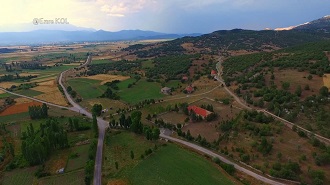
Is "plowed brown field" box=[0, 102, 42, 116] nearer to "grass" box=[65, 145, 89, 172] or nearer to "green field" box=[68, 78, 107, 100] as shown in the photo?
"green field" box=[68, 78, 107, 100]

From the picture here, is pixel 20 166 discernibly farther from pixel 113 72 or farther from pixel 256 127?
pixel 113 72

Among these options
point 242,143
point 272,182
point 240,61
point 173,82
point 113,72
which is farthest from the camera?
point 113,72

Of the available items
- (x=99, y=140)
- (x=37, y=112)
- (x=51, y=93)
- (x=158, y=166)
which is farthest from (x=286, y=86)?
(x=51, y=93)

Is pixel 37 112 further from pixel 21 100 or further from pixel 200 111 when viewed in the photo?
pixel 200 111

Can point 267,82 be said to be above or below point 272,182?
above

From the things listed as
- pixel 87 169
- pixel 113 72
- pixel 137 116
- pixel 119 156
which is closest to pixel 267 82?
pixel 137 116

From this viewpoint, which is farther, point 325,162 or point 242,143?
point 242,143

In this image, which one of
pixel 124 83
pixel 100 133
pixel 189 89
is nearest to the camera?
pixel 100 133

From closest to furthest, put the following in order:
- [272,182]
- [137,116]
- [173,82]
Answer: [272,182] → [137,116] → [173,82]
